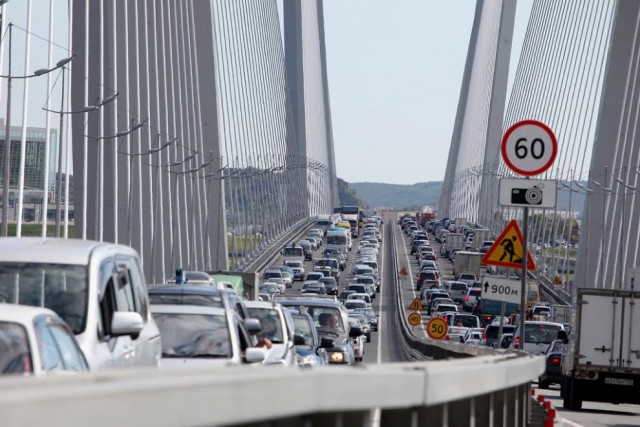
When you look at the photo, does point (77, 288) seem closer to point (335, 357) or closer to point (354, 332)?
point (335, 357)

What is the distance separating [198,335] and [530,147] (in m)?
3.89

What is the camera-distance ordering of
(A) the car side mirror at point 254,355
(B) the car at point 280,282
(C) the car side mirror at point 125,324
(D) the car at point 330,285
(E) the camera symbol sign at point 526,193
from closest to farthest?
(C) the car side mirror at point 125,324
(A) the car side mirror at point 254,355
(E) the camera symbol sign at point 526,193
(B) the car at point 280,282
(D) the car at point 330,285

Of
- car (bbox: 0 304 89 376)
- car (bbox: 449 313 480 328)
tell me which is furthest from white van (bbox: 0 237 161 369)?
car (bbox: 449 313 480 328)

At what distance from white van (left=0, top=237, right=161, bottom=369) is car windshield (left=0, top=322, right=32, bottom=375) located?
2.19 metres

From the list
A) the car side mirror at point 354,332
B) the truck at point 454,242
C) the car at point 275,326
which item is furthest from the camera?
the truck at point 454,242

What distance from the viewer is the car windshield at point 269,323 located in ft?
70.6

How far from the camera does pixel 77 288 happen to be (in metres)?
11.2

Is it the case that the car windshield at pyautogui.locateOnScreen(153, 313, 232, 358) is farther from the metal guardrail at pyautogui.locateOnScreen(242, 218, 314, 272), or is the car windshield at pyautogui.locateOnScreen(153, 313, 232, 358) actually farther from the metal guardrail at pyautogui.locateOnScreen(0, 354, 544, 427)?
the metal guardrail at pyautogui.locateOnScreen(242, 218, 314, 272)

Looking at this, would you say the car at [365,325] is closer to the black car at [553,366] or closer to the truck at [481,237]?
the black car at [553,366]

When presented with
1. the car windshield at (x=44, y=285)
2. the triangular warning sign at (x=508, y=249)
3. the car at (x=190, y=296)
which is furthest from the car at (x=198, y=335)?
the triangular warning sign at (x=508, y=249)

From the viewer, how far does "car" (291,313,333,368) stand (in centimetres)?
2295

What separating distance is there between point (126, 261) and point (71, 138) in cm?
4255

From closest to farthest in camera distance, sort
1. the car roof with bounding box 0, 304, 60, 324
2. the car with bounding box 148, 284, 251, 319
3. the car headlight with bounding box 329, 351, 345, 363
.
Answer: the car roof with bounding box 0, 304, 60, 324 → the car with bounding box 148, 284, 251, 319 → the car headlight with bounding box 329, 351, 345, 363

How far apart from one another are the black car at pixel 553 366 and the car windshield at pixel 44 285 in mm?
28772
